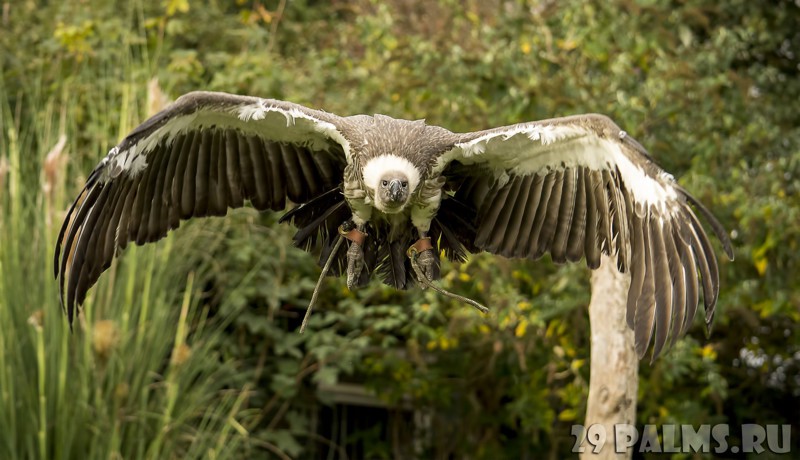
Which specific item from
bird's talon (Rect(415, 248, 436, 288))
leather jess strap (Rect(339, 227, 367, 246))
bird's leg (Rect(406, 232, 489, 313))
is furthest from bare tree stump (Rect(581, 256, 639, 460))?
leather jess strap (Rect(339, 227, 367, 246))

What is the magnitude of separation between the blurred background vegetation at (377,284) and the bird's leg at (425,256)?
1363mm

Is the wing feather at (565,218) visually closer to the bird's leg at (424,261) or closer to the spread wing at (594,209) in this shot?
the spread wing at (594,209)

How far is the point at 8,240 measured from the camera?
4980 mm

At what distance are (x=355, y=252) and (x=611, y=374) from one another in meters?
1.14

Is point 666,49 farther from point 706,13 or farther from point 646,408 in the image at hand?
point 646,408

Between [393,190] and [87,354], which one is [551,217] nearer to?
[393,190]

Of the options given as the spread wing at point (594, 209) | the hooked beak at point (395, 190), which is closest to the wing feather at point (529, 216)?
the spread wing at point (594, 209)

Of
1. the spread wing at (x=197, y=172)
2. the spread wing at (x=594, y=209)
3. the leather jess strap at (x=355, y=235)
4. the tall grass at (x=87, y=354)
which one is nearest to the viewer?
the spread wing at (x=594, y=209)

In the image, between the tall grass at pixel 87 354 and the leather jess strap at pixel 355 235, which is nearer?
the leather jess strap at pixel 355 235

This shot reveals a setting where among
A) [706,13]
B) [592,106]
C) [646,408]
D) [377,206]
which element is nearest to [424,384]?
[646,408]

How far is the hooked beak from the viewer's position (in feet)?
12.1

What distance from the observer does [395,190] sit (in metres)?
3.70

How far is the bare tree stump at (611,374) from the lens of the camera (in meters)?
4.35

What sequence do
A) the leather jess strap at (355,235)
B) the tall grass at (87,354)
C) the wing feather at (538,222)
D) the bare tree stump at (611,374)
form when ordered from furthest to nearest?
the tall grass at (87,354) → the bare tree stump at (611,374) → the wing feather at (538,222) → the leather jess strap at (355,235)
